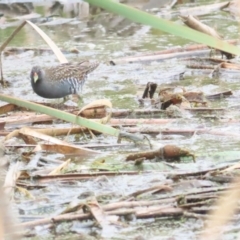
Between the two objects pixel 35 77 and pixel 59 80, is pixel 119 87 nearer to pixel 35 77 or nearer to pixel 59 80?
pixel 59 80

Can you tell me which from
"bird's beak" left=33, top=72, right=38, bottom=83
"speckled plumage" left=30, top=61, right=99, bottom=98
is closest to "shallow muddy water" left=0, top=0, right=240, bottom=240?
"speckled plumage" left=30, top=61, right=99, bottom=98

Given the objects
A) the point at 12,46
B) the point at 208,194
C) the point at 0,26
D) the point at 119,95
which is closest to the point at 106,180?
the point at 208,194

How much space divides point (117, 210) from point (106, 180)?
2.13 ft

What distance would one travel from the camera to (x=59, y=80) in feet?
23.9

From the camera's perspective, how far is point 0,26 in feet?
35.2

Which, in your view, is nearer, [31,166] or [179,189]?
[179,189]

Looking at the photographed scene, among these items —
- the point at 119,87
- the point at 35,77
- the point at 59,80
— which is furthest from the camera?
the point at 119,87

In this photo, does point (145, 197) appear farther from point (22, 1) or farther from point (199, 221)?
point (22, 1)

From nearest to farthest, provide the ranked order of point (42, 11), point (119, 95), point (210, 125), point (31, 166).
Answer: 1. point (31, 166)
2. point (210, 125)
3. point (119, 95)
4. point (42, 11)

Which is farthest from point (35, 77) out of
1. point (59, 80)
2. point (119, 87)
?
point (119, 87)

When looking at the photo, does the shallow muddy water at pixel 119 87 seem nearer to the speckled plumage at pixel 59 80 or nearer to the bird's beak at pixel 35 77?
the speckled plumage at pixel 59 80

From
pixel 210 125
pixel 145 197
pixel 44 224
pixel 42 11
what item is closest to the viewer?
pixel 44 224

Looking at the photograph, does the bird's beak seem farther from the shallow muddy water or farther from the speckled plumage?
the shallow muddy water

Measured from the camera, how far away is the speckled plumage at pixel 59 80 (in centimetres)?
711
